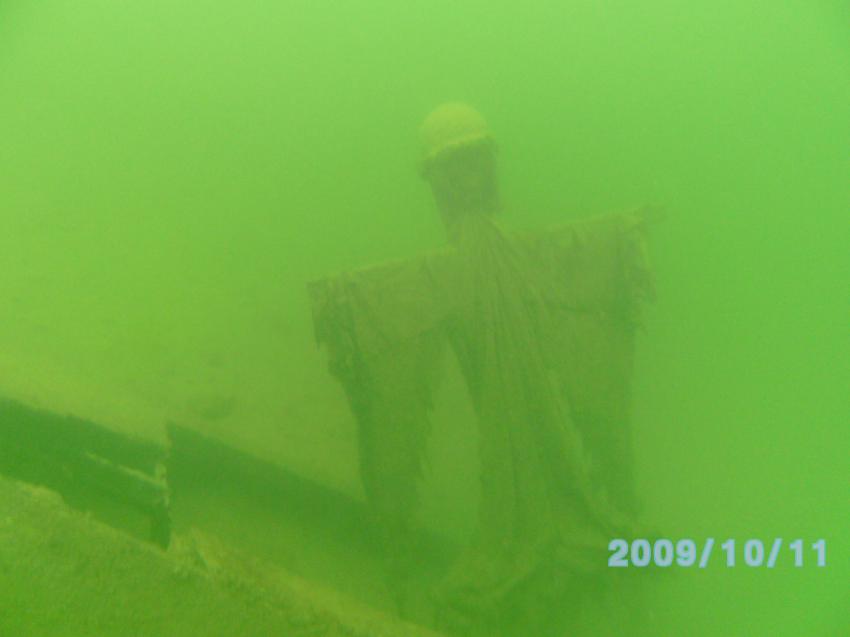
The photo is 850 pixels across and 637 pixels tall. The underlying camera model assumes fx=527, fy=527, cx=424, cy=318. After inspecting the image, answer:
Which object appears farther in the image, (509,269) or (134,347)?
(134,347)

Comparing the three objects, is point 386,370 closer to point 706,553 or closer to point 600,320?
point 600,320

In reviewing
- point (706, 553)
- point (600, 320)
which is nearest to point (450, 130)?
point (600, 320)

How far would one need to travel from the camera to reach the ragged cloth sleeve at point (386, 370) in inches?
68.2

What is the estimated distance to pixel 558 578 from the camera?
1651mm

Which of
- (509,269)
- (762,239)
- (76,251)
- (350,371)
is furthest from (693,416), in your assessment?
(76,251)

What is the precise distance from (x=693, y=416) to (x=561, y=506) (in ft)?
5.63

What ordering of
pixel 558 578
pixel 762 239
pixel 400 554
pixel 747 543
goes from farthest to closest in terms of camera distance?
pixel 762 239 → pixel 747 543 → pixel 400 554 → pixel 558 578

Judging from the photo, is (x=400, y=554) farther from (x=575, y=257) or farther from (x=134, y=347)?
(x=134, y=347)

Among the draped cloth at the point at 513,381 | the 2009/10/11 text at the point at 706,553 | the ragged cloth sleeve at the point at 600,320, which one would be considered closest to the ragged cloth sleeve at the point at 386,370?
the draped cloth at the point at 513,381

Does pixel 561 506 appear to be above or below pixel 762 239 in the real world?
below

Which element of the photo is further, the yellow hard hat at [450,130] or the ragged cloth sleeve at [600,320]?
the yellow hard hat at [450,130]

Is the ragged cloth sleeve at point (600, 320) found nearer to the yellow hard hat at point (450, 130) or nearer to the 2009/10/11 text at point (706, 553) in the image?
the 2009/10/11 text at point (706, 553)

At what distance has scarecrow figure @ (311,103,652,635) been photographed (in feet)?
5.43

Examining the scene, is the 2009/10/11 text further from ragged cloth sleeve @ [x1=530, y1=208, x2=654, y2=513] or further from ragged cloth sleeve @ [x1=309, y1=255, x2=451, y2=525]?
ragged cloth sleeve @ [x1=309, y1=255, x2=451, y2=525]
